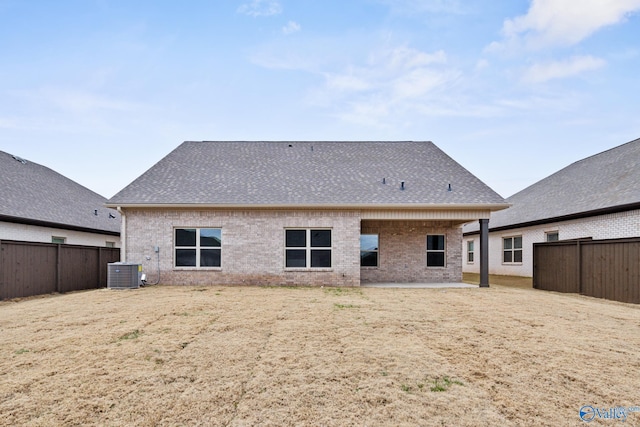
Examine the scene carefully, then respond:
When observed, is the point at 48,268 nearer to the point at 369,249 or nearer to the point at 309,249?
the point at 309,249

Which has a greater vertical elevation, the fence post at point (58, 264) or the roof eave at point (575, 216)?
the roof eave at point (575, 216)

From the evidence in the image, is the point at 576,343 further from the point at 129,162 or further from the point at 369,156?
the point at 129,162

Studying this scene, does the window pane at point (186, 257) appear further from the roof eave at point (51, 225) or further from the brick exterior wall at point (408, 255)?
the brick exterior wall at point (408, 255)

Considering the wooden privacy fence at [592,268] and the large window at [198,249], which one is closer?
the wooden privacy fence at [592,268]

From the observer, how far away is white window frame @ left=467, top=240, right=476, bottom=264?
23109 millimetres

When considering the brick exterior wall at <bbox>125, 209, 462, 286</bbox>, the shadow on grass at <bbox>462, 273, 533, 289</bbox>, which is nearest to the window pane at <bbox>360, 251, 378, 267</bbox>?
the brick exterior wall at <bbox>125, 209, 462, 286</bbox>

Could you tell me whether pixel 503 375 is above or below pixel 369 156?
below

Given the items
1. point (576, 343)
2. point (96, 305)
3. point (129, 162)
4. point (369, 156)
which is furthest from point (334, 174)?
point (129, 162)

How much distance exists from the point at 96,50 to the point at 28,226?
736 centimetres

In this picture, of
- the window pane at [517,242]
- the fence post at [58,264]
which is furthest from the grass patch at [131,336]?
the window pane at [517,242]

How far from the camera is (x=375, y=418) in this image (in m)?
3.05

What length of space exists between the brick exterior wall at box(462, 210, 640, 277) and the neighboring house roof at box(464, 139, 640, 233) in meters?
0.34

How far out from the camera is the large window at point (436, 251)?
1516 cm

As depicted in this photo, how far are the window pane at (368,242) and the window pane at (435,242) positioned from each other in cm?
235
